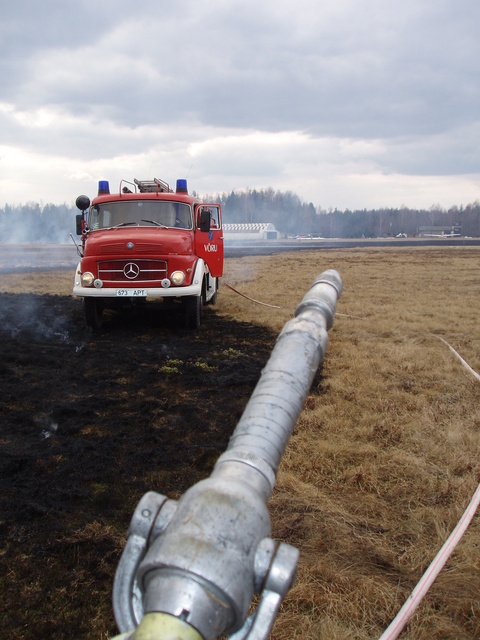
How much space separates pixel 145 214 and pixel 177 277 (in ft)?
5.67

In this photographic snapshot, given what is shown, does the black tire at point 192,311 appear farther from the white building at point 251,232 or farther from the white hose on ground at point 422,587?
the white building at point 251,232

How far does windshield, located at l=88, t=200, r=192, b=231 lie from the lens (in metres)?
9.47

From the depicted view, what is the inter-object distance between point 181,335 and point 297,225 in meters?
110

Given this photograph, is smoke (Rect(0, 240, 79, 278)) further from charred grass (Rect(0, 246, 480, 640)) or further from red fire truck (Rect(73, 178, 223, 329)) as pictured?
charred grass (Rect(0, 246, 480, 640))

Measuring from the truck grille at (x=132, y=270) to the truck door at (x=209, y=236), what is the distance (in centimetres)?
116

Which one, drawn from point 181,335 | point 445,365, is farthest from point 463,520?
point 181,335

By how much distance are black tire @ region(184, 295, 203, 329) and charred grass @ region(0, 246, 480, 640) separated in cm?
51

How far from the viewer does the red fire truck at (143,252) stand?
27.9 feet

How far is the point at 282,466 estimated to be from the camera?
3.91m

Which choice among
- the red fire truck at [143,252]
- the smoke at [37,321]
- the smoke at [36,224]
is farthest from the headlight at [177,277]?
the smoke at [36,224]

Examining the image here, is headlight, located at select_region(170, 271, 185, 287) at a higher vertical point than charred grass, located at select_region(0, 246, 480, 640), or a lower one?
higher

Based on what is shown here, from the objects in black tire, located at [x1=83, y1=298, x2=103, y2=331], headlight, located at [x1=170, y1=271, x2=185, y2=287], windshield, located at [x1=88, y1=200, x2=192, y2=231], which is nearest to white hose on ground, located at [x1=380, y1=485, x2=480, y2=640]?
headlight, located at [x1=170, y1=271, x2=185, y2=287]

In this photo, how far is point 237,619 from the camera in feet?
4.13

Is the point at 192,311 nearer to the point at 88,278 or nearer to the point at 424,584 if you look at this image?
the point at 88,278
